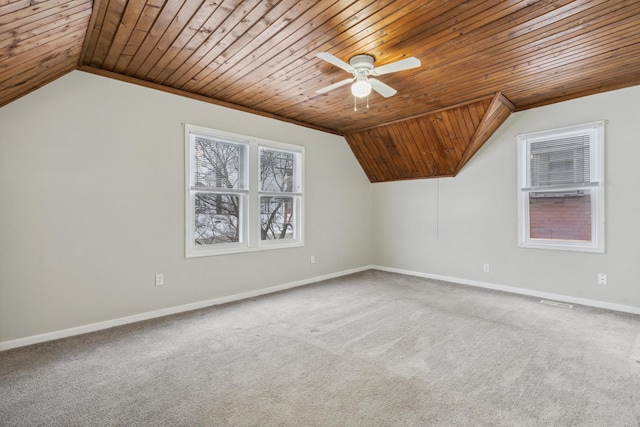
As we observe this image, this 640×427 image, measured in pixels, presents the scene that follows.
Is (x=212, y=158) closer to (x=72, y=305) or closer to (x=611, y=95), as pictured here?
(x=72, y=305)

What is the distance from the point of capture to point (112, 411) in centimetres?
191

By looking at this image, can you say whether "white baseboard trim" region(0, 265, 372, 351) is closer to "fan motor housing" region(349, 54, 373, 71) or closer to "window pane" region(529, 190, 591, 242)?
"fan motor housing" region(349, 54, 373, 71)

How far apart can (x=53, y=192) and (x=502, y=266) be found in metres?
5.47

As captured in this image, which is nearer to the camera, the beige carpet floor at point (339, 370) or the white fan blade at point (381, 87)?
the beige carpet floor at point (339, 370)

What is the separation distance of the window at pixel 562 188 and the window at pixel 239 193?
3.23m

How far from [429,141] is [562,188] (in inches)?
71.0

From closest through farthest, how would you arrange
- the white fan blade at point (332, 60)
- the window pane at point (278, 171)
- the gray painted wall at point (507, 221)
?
1. the white fan blade at point (332, 60)
2. the gray painted wall at point (507, 221)
3. the window pane at point (278, 171)

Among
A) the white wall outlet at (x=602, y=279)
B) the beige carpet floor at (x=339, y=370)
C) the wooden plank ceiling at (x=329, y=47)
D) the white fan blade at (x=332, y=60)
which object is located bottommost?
the beige carpet floor at (x=339, y=370)

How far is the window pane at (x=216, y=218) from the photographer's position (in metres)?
3.99

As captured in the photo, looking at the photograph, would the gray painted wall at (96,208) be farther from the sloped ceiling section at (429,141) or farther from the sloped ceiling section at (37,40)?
the sloped ceiling section at (429,141)

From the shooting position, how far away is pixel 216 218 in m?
4.16

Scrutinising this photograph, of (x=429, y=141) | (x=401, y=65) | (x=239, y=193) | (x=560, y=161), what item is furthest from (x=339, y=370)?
(x=560, y=161)

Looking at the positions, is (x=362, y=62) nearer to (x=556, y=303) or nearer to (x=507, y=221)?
(x=507, y=221)

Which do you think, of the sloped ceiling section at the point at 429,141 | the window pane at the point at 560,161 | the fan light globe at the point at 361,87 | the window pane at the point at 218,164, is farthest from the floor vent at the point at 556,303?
the window pane at the point at 218,164
